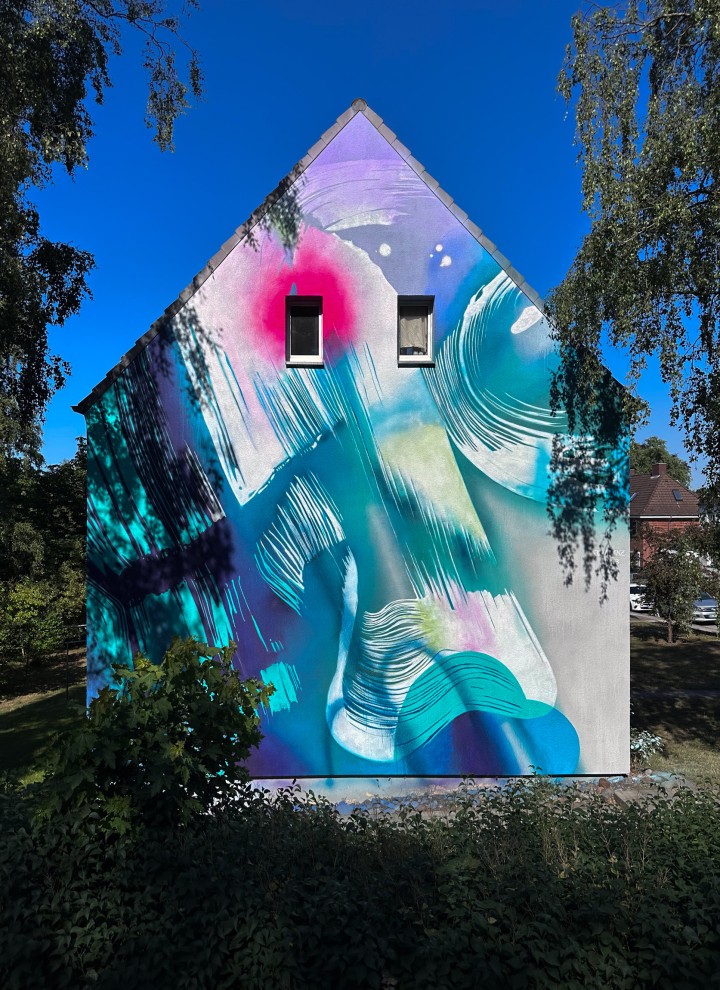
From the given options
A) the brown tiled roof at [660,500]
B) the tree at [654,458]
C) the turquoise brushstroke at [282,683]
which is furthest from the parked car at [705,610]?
the tree at [654,458]

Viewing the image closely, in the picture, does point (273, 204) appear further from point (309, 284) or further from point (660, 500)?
point (660, 500)

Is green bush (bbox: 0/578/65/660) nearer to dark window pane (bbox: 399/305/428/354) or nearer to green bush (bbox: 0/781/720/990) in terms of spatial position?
green bush (bbox: 0/781/720/990)

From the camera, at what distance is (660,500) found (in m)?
35.8

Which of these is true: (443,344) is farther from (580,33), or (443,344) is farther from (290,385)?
(580,33)

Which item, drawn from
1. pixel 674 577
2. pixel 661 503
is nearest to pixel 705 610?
pixel 674 577

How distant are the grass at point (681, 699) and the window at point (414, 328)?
7.48m

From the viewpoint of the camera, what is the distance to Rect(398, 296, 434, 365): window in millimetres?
7977

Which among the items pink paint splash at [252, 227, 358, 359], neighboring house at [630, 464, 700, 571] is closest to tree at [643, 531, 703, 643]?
pink paint splash at [252, 227, 358, 359]

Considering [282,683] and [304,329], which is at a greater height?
[304,329]

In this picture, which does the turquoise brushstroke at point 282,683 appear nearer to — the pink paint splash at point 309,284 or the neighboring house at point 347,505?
the neighboring house at point 347,505

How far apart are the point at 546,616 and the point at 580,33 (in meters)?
8.09

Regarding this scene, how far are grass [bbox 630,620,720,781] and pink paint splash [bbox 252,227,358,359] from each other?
8.47 metres

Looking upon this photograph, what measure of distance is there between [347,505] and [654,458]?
220 ft

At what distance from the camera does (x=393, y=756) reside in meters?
7.67
